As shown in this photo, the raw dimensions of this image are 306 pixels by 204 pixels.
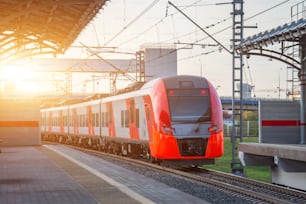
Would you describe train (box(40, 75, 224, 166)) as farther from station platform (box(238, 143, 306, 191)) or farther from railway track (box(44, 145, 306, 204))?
station platform (box(238, 143, 306, 191))

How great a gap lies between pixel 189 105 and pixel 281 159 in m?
5.79

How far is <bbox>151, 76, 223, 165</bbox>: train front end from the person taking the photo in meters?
20.5

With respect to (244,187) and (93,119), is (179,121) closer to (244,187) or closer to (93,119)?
(244,187)

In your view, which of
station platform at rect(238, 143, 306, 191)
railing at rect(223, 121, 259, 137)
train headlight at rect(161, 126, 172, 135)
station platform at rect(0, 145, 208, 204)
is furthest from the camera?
railing at rect(223, 121, 259, 137)

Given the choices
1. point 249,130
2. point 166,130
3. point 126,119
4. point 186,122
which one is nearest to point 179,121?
point 186,122

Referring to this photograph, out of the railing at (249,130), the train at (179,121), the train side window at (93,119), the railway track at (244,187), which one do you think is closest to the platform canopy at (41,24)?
the train at (179,121)

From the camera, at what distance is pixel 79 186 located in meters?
14.5

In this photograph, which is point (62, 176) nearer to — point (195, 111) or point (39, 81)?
point (195, 111)

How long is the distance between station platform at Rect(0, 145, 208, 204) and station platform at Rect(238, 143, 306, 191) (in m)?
2.55

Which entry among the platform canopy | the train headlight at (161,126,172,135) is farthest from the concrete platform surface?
the platform canopy

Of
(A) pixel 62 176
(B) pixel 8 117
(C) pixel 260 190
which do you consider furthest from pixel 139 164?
(B) pixel 8 117

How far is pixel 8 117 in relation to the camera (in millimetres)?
32844

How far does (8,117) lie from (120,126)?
26.0 ft

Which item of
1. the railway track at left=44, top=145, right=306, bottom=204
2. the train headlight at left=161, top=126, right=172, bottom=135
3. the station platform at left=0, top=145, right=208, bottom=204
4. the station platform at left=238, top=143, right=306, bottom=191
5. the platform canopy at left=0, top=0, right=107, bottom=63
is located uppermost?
the platform canopy at left=0, top=0, right=107, bottom=63
